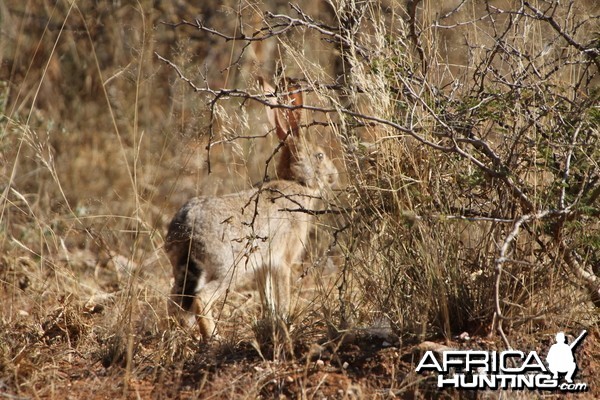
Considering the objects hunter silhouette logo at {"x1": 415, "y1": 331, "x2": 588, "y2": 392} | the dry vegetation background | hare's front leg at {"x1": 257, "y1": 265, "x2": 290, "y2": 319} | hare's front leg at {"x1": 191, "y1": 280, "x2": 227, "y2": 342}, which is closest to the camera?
hunter silhouette logo at {"x1": 415, "y1": 331, "x2": 588, "y2": 392}

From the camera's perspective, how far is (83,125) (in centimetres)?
706

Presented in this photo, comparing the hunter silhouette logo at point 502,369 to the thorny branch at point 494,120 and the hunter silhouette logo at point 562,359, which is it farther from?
the thorny branch at point 494,120

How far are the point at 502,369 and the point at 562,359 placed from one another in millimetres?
263

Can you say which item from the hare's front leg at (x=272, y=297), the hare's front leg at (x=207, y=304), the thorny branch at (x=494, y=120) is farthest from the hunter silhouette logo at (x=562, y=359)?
the hare's front leg at (x=207, y=304)

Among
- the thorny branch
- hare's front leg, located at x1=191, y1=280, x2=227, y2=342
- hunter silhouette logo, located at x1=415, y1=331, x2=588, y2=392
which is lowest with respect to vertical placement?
hunter silhouette logo, located at x1=415, y1=331, x2=588, y2=392

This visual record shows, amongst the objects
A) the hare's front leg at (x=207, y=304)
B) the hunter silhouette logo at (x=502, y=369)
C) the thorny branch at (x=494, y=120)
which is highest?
the thorny branch at (x=494, y=120)

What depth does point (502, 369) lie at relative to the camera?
3205 mm

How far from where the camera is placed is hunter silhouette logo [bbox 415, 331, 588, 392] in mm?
3166

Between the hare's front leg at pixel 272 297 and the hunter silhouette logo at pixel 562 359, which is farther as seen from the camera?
the hare's front leg at pixel 272 297

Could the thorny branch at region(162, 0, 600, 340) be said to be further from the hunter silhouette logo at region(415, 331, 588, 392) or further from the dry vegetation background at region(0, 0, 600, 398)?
the hunter silhouette logo at region(415, 331, 588, 392)

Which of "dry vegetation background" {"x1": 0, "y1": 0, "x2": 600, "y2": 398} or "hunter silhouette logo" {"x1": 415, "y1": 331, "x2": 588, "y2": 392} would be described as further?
"dry vegetation background" {"x1": 0, "y1": 0, "x2": 600, "y2": 398}

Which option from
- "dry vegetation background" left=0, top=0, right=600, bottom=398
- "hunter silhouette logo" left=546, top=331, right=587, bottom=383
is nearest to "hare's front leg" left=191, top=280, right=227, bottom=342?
"dry vegetation background" left=0, top=0, right=600, bottom=398

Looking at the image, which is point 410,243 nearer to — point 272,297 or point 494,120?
point 494,120

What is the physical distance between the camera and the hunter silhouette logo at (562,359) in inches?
129
